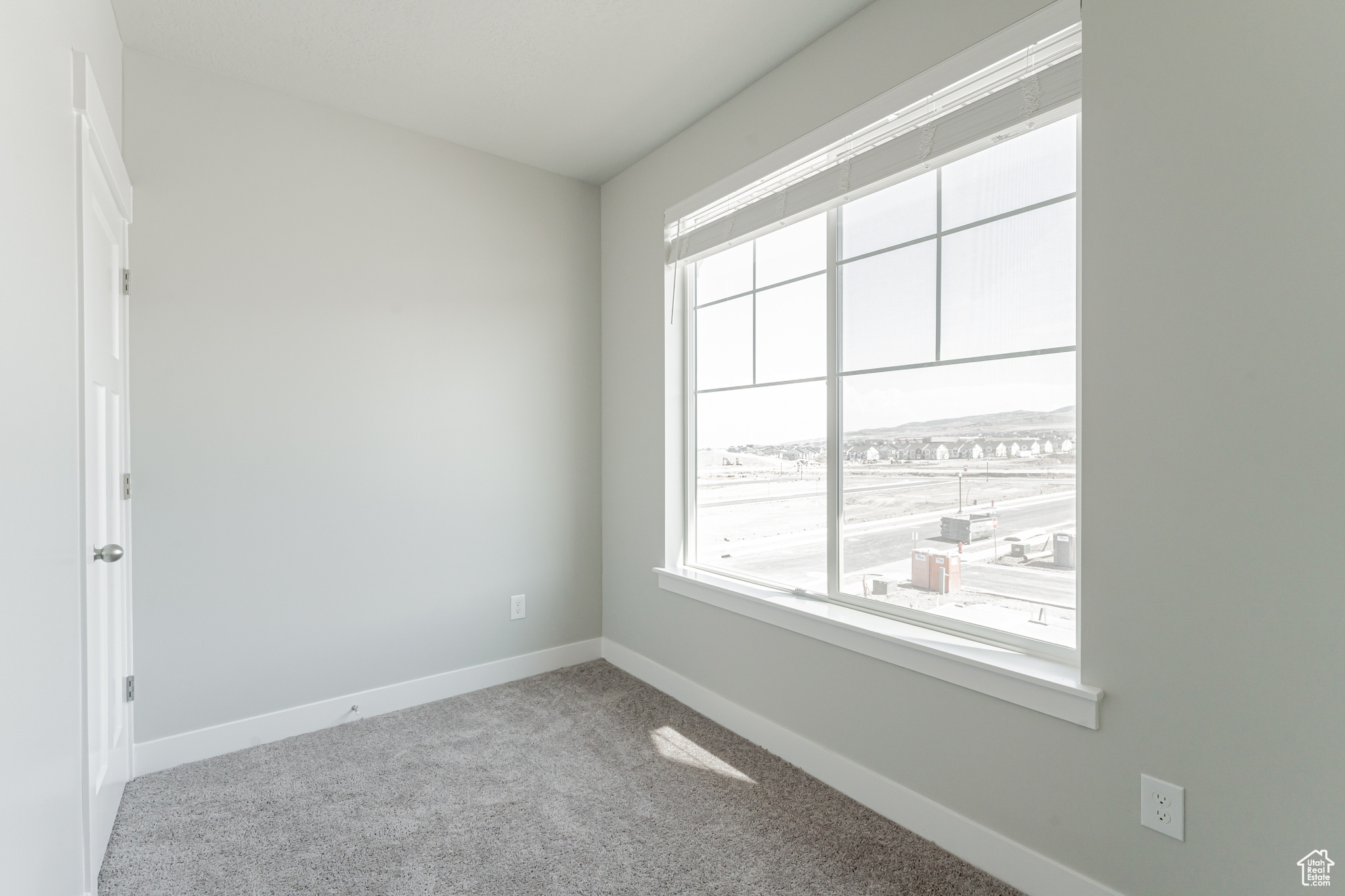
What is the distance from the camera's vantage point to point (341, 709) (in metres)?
2.79

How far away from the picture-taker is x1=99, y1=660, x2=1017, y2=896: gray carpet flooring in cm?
181

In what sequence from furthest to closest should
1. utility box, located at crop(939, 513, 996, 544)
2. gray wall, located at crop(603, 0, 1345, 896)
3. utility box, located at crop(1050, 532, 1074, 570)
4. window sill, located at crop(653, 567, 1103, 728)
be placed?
utility box, located at crop(939, 513, 996, 544) < utility box, located at crop(1050, 532, 1074, 570) < window sill, located at crop(653, 567, 1103, 728) < gray wall, located at crop(603, 0, 1345, 896)

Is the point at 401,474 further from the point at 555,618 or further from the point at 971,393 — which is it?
the point at 971,393

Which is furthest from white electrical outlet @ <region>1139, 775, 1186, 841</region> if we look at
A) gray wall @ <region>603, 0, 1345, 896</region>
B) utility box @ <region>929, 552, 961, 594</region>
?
utility box @ <region>929, 552, 961, 594</region>

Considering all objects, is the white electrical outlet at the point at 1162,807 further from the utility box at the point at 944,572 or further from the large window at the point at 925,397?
the utility box at the point at 944,572

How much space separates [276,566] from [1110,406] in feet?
9.76

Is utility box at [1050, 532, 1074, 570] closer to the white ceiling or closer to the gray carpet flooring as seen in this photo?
the gray carpet flooring

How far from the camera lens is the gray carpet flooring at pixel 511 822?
1807 millimetres

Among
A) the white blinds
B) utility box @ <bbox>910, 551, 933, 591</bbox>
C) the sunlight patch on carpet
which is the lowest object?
the sunlight patch on carpet

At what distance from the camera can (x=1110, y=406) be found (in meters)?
1.59

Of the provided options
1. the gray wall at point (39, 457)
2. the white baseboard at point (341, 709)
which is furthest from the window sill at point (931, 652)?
the gray wall at point (39, 457)

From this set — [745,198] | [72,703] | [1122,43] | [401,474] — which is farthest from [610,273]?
[72,703]

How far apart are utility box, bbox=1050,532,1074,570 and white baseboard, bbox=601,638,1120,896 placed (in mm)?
768

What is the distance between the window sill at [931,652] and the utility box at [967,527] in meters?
0.31
